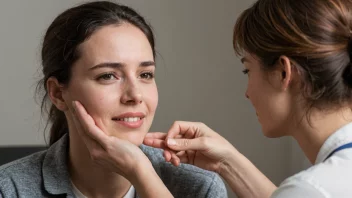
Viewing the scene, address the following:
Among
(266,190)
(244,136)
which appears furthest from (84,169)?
(244,136)

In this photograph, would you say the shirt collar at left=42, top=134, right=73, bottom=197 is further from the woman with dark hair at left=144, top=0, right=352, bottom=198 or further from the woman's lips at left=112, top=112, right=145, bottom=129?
→ the woman with dark hair at left=144, top=0, right=352, bottom=198

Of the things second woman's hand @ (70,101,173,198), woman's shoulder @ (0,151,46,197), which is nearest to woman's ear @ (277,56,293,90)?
second woman's hand @ (70,101,173,198)

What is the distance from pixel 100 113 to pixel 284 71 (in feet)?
1.58

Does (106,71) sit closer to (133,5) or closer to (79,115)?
(79,115)

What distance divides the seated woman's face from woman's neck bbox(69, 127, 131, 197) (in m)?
0.13

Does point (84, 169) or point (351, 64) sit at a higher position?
point (351, 64)

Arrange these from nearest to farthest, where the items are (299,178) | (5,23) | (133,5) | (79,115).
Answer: (299,178) < (79,115) < (5,23) < (133,5)

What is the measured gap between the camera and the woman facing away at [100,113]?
1.46 meters

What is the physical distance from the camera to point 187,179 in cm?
164

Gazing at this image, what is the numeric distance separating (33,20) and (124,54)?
3.25ft

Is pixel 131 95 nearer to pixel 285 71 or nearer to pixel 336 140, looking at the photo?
pixel 285 71

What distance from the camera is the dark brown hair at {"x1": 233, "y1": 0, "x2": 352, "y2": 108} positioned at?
1.23 m

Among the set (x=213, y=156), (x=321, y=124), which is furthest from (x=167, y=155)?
(x=321, y=124)

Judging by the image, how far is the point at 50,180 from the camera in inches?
60.3
